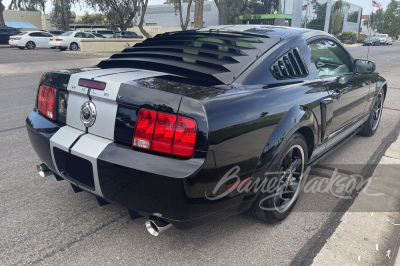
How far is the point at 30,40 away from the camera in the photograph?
90.1 ft

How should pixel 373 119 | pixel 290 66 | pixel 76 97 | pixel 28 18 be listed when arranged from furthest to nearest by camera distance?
pixel 28 18 < pixel 373 119 < pixel 290 66 < pixel 76 97

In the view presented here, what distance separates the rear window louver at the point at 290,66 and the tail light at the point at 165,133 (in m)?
1.11

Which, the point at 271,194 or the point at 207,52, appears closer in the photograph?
the point at 271,194

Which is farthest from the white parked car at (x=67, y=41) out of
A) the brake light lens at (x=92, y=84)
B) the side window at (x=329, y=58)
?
the brake light lens at (x=92, y=84)

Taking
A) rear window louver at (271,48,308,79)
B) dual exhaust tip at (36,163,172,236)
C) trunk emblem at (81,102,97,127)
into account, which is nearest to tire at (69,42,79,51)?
rear window louver at (271,48,308,79)

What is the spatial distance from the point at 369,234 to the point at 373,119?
3.13 meters

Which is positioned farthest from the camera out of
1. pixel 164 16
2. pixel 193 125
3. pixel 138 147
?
pixel 164 16

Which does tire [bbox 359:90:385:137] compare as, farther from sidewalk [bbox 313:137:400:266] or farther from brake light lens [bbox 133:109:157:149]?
brake light lens [bbox 133:109:157:149]

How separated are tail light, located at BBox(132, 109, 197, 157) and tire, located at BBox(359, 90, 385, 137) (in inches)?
152

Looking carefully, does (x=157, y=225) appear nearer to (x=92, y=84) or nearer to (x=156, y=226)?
(x=156, y=226)

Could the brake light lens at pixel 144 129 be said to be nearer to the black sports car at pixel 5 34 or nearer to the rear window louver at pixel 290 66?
the rear window louver at pixel 290 66

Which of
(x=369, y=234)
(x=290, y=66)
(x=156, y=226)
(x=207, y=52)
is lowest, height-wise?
(x=369, y=234)

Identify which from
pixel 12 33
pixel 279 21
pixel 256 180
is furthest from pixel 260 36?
pixel 279 21

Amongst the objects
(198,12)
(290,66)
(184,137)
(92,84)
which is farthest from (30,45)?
(184,137)
